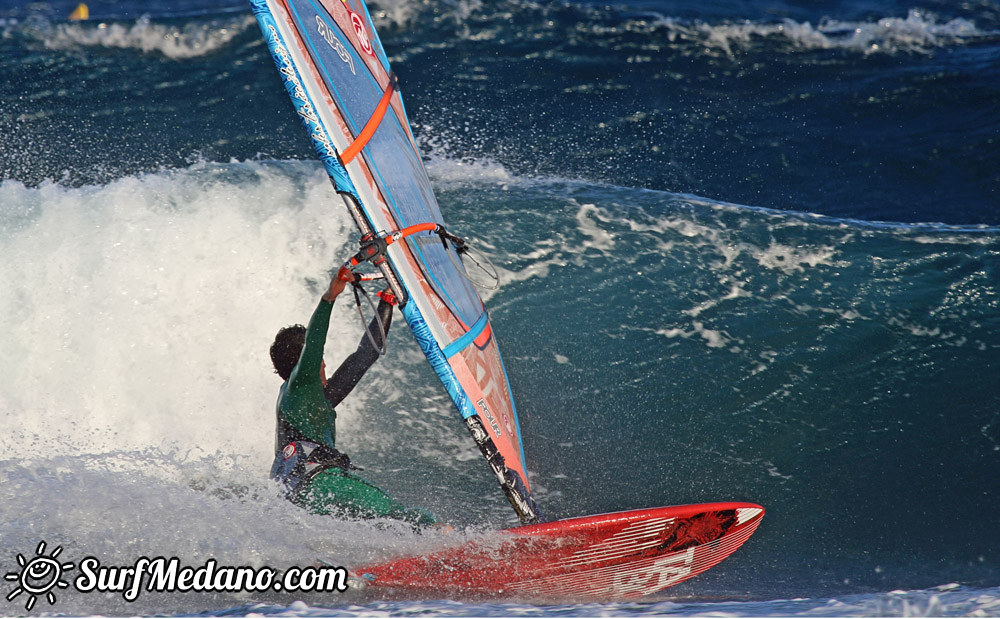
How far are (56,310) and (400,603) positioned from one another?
2.91m

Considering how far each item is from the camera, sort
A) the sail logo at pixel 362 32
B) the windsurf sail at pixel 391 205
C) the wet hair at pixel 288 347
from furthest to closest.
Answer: the sail logo at pixel 362 32 → the wet hair at pixel 288 347 → the windsurf sail at pixel 391 205

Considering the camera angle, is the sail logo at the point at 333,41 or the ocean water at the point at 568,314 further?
the ocean water at the point at 568,314

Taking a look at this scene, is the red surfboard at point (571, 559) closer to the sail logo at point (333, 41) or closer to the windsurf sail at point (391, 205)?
the windsurf sail at point (391, 205)

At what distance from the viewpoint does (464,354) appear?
125 inches

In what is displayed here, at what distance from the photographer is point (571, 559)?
3316mm

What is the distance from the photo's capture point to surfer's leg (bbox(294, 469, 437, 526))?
3.24 m

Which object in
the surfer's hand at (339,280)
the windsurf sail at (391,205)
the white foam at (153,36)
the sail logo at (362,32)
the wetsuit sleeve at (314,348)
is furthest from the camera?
the white foam at (153,36)

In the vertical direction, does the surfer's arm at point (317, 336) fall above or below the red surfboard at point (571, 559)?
above

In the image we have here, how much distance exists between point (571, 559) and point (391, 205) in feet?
5.33

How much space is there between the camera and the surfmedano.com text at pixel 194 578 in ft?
9.83

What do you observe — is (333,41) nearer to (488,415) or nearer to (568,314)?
(488,415)

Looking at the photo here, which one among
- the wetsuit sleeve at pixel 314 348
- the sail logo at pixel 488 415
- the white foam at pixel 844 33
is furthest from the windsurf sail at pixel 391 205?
the white foam at pixel 844 33

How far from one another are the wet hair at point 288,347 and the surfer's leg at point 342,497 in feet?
1.61

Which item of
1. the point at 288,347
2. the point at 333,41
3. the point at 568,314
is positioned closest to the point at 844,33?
the point at 568,314
